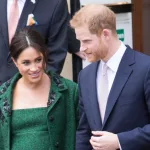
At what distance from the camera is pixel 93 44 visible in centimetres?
293

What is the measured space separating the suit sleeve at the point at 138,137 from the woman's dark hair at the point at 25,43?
94 cm

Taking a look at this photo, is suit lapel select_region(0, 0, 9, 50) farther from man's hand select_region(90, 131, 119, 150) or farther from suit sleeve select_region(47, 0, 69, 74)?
man's hand select_region(90, 131, 119, 150)

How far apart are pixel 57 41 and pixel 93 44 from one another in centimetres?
128

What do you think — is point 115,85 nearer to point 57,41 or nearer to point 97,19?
point 97,19

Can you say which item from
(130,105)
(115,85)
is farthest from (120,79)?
(130,105)

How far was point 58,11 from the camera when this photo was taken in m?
4.21

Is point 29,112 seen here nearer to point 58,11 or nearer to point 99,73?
point 99,73

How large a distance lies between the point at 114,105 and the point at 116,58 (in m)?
0.27

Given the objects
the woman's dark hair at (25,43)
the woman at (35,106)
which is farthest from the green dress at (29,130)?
the woman's dark hair at (25,43)

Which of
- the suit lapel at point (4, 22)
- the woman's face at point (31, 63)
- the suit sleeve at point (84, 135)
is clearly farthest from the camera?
the suit lapel at point (4, 22)

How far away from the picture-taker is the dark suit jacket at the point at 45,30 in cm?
412

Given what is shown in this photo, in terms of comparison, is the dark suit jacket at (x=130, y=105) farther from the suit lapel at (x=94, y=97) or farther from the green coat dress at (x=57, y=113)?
the green coat dress at (x=57, y=113)

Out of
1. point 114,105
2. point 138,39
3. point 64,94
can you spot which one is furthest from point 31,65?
point 138,39

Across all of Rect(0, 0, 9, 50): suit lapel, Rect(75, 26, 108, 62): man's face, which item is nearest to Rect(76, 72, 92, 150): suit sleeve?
Rect(75, 26, 108, 62): man's face
